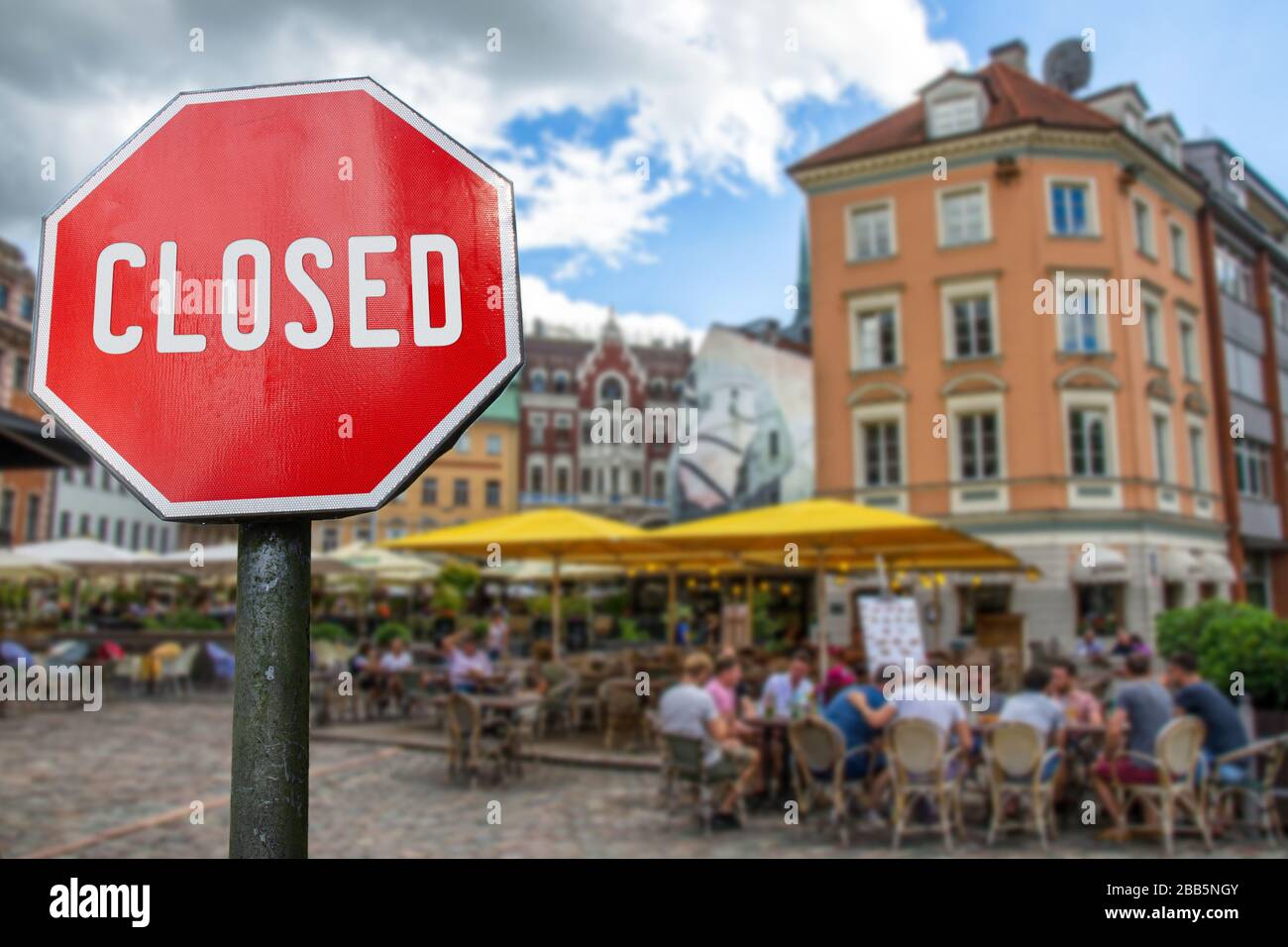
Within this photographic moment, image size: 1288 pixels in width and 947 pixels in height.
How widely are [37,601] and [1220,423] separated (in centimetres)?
3747

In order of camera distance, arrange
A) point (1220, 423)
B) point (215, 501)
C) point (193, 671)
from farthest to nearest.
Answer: point (1220, 423) < point (193, 671) < point (215, 501)

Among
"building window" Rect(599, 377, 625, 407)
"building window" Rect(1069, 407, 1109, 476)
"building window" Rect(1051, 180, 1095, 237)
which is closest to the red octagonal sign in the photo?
A: "building window" Rect(1069, 407, 1109, 476)

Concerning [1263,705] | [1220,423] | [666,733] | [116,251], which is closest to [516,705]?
[666,733]

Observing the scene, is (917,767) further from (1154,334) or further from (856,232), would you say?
(1154,334)

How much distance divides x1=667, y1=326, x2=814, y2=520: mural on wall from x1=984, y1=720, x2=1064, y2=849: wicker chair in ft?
91.5

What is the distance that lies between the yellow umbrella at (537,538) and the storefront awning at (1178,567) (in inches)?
682

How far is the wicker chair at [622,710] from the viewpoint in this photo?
12.7 meters

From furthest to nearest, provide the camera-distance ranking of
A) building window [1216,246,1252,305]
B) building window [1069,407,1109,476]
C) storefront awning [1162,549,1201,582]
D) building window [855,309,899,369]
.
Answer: building window [1216,246,1252,305], building window [855,309,899,369], building window [1069,407,1109,476], storefront awning [1162,549,1201,582]

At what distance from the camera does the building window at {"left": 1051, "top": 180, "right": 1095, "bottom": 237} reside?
27.0 m

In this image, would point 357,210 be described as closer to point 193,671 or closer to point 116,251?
point 116,251

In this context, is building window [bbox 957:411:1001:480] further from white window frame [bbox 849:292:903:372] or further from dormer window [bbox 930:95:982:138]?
dormer window [bbox 930:95:982:138]

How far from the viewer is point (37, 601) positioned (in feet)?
108

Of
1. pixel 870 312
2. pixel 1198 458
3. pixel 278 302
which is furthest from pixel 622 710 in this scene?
pixel 1198 458

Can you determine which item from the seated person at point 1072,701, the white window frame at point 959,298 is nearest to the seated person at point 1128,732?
the seated person at point 1072,701
